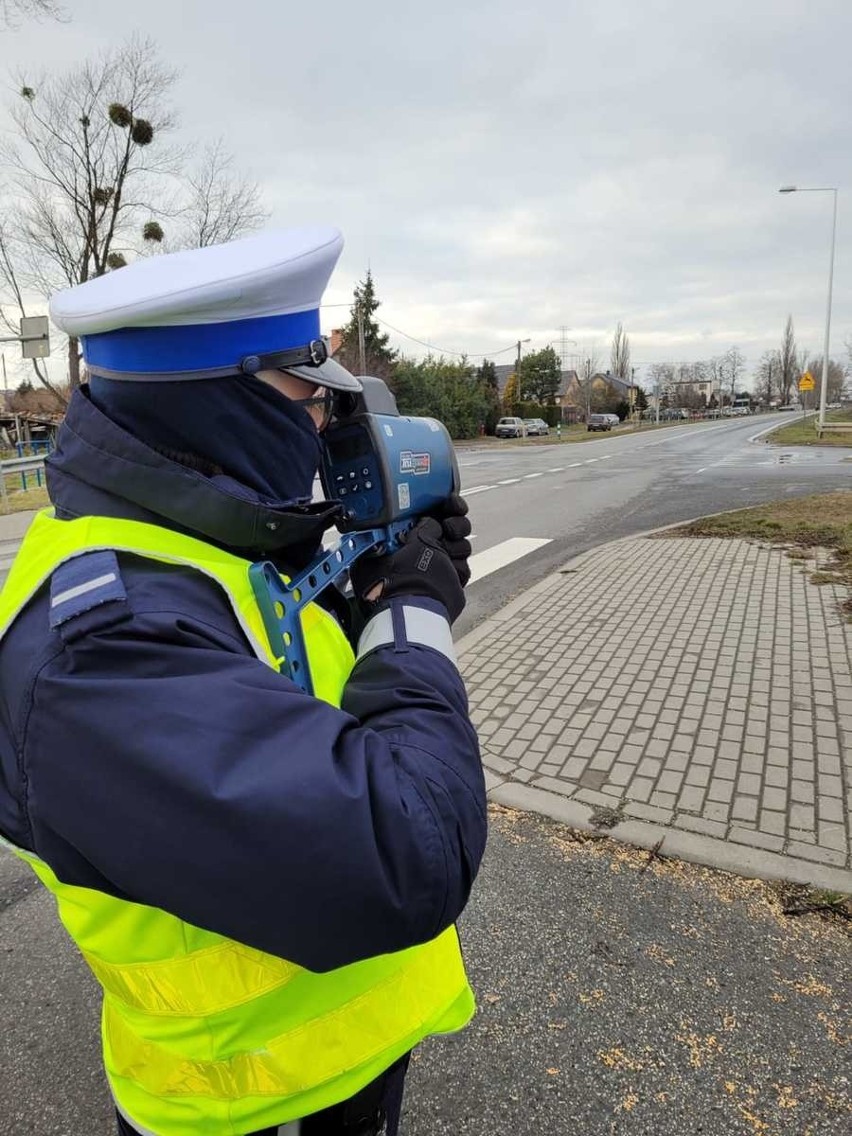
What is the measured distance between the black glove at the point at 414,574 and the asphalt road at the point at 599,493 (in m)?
4.38

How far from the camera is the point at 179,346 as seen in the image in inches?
36.6

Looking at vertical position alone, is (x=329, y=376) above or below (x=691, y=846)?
above

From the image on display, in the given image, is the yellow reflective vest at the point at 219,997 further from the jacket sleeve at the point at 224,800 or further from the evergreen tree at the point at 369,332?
the evergreen tree at the point at 369,332

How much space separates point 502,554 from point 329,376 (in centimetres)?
752

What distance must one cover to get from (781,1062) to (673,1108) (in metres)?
0.34

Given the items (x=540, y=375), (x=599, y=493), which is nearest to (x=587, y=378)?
(x=540, y=375)

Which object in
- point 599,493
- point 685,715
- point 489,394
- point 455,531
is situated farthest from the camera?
point 489,394

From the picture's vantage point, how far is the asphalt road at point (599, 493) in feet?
27.5

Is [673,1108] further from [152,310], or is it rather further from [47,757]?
[152,310]

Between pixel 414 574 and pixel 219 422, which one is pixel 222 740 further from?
pixel 414 574

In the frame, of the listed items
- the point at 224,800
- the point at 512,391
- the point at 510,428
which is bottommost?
the point at 510,428

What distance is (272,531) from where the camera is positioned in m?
1.02

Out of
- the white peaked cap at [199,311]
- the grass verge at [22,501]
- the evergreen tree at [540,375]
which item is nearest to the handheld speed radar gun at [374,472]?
the white peaked cap at [199,311]

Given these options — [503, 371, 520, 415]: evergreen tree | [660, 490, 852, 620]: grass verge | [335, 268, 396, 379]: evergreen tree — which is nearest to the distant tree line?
[335, 268, 396, 379]: evergreen tree
